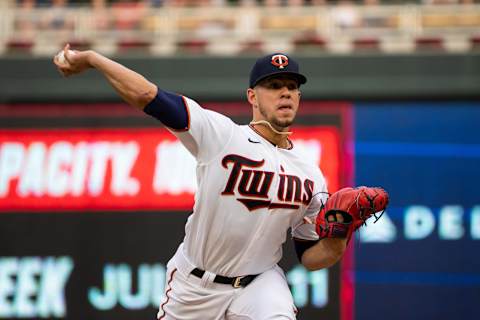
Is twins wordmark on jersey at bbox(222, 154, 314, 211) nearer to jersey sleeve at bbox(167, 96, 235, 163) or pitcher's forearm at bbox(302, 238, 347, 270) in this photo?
jersey sleeve at bbox(167, 96, 235, 163)

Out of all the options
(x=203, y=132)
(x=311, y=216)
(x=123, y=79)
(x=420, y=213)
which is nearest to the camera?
(x=123, y=79)

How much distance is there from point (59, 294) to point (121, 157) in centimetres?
148

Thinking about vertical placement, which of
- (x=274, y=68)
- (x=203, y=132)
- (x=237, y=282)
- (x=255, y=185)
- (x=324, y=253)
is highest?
(x=274, y=68)

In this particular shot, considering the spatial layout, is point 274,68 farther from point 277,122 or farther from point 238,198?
point 238,198

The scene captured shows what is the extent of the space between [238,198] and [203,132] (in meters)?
0.40

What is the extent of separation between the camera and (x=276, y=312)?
457cm

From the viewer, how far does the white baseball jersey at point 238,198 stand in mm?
4625

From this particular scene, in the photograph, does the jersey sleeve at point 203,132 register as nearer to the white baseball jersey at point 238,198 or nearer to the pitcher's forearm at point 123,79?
the white baseball jersey at point 238,198

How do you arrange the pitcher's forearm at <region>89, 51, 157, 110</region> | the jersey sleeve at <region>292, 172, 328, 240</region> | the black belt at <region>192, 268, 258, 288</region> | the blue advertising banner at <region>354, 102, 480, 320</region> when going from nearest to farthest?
the pitcher's forearm at <region>89, 51, 157, 110</region>, the black belt at <region>192, 268, 258, 288</region>, the jersey sleeve at <region>292, 172, 328, 240</region>, the blue advertising banner at <region>354, 102, 480, 320</region>

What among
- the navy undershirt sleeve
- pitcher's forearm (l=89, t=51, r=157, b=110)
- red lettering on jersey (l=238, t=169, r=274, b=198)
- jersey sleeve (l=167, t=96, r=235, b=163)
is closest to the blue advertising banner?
red lettering on jersey (l=238, t=169, r=274, b=198)

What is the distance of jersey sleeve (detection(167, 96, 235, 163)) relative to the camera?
4.46 meters

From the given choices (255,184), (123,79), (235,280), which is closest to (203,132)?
(255,184)

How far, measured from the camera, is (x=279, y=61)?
478cm

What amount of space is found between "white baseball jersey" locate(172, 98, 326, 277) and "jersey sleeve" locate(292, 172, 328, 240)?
0.11m
